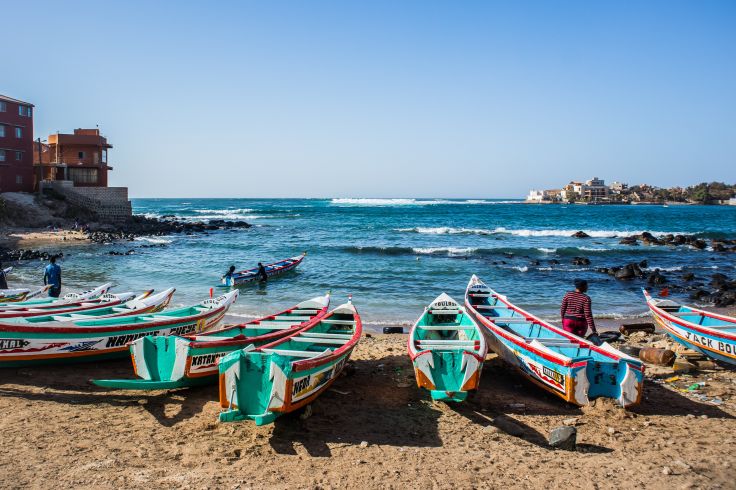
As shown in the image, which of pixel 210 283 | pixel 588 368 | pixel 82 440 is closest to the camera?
pixel 82 440

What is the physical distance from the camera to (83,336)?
9.81 metres

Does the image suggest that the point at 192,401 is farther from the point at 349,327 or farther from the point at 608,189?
the point at 608,189

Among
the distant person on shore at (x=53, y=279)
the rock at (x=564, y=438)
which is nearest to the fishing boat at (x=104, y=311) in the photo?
the distant person on shore at (x=53, y=279)

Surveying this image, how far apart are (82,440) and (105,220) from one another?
4691 cm

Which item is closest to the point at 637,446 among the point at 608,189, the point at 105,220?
the point at 105,220

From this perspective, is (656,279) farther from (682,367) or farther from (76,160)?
(76,160)

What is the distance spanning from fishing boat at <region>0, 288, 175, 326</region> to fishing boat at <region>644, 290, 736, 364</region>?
12326mm

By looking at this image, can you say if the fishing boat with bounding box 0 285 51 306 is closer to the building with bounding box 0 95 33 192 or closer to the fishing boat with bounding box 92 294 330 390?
the fishing boat with bounding box 92 294 330 390

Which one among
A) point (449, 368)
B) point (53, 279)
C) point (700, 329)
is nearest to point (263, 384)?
point (449, 368)

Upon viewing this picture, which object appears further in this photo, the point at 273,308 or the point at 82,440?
the point at 273,308

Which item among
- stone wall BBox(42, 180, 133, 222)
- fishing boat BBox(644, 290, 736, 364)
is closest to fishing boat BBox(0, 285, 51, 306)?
fishing boat BBox(644, 290, 736, 364)

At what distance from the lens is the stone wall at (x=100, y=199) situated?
46188 millimetres

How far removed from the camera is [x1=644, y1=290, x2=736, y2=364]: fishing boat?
33.4 feet

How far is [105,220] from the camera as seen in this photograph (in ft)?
159
